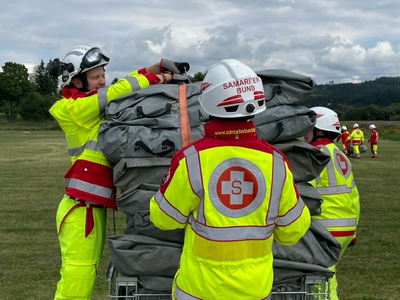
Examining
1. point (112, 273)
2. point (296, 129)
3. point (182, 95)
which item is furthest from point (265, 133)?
point (112, 273)

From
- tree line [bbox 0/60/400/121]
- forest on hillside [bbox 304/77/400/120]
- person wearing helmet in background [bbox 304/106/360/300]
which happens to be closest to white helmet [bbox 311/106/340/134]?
person wearing helmet in background [bbox 304/106/360/300]

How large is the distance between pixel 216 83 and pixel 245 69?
20cm

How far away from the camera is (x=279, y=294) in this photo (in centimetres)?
359

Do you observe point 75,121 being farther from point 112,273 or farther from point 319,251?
point 319,251

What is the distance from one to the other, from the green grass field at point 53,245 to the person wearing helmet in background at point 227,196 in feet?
12.7

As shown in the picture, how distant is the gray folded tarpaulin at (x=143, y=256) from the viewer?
11.6ft

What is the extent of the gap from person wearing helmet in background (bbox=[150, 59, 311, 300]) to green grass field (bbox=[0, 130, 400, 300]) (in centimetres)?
386

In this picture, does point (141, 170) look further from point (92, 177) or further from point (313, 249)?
point (313, 249)

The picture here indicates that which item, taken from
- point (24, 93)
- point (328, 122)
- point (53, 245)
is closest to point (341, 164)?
point (328, 122)

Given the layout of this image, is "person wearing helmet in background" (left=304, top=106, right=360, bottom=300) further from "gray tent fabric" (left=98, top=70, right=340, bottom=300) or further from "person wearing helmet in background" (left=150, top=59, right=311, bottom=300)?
"person wearing helmet in background" (left=150, top=59, right=311, bottom=300)

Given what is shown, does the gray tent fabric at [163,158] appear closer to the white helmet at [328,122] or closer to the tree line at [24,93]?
the white helmet at [328,122]

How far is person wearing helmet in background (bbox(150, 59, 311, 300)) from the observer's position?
9.68ft

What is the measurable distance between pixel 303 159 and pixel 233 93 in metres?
1.04

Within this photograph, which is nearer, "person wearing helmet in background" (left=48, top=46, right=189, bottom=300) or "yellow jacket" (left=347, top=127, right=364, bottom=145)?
"person wearing helmet in background" (left=48, top=46, right=189, bottom=300)
